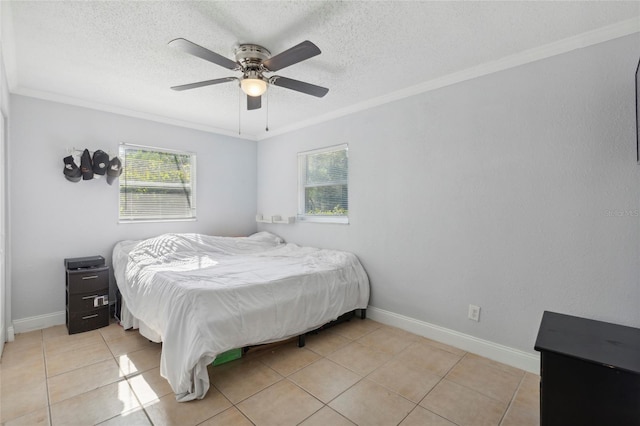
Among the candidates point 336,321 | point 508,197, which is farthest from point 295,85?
point 336,321

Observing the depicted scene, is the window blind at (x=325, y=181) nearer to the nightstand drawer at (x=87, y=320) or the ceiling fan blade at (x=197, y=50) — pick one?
the ceiling fan blade at (x=197, y=50)

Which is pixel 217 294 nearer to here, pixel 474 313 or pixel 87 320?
pixel 87 320

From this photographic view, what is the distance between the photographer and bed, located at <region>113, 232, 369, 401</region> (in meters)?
2.00

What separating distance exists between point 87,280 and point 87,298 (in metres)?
0.19

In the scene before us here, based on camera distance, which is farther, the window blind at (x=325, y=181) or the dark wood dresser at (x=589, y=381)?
the window blind at (x=325, y=181)

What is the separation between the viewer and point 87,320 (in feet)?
9.91

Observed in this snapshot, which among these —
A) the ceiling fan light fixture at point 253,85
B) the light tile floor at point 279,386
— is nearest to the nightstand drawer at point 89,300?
the light tile floor at point 279,386

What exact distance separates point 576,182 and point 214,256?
349 centimetres

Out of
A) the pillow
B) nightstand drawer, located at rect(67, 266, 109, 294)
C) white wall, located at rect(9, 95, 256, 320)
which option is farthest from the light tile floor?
the pillow

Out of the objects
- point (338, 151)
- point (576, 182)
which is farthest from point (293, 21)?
point (576, 182)

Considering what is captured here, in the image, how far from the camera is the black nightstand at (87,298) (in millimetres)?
2949

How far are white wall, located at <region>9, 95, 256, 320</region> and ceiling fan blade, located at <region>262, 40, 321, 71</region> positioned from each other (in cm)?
252

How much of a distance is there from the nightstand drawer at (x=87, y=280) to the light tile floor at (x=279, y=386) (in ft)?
1.53

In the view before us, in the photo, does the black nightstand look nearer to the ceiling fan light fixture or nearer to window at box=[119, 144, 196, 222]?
window at box=[119, 144, 196, 222]
